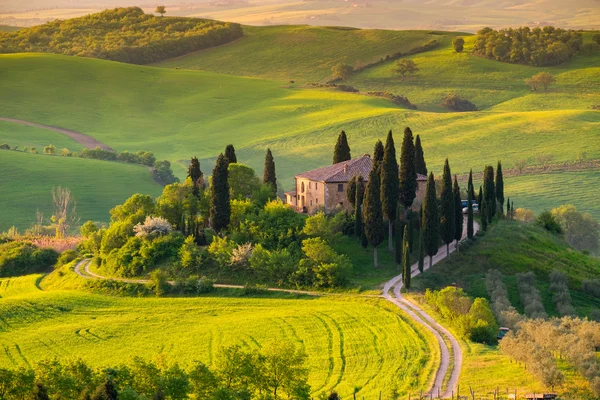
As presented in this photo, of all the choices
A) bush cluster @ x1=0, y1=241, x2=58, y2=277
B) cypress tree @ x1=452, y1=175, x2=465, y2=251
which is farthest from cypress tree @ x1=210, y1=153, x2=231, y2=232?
bush cluster @ x1=0, y1=241, x2=58, y2=277

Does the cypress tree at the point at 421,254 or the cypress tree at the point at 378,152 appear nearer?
the cypress tree at the point at 421,254

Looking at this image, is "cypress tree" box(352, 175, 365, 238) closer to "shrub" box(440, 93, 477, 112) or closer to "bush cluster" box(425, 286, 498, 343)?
"bush cluster" box(425, 286, 498, 343)

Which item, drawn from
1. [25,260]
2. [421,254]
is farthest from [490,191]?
[25,260]

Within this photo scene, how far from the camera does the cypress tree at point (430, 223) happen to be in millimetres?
83312

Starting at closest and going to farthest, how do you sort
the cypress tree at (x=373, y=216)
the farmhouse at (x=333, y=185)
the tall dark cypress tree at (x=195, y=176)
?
the cypress tree at (x=373, y=216) < the farmhouse at (x=333, y=185) < the tall dark cypress tree at (x=195, y=176)

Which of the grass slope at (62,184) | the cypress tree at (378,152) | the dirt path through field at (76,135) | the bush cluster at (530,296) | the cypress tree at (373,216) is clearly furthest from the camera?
the dirt path through field at (76,135)

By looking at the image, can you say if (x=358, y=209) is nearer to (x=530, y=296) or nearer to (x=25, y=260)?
(x=530, y=296)

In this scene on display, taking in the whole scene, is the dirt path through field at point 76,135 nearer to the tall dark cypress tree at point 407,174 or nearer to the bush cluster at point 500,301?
the tall dark cypress tree at point 407,174

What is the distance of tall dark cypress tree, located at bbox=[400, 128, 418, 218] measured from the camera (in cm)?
9056

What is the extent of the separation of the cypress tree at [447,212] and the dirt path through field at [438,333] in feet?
6.87

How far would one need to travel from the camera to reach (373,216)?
282 ft

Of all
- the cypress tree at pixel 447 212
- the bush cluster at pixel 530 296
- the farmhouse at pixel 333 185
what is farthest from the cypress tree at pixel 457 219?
the farmhouse at pixel 333 185

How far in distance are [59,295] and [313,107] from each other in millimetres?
113384

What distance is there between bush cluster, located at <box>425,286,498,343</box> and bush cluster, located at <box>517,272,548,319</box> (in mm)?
7367
